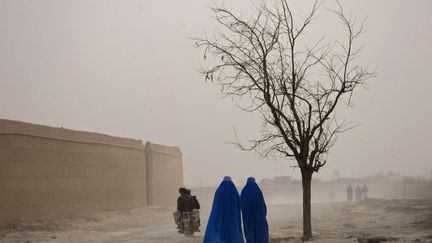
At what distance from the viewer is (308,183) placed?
12.9 m

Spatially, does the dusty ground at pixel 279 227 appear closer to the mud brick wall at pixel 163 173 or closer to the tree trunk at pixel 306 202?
the tree trunk at pixel 306 202

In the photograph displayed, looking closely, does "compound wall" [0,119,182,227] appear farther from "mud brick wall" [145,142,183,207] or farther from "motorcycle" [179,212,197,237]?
"motorcycle" [179,212,197,237]

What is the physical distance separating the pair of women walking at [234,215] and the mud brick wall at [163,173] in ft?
58.1

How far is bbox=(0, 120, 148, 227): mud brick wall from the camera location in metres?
17.3

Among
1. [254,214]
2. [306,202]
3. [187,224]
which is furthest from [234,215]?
[187,224]

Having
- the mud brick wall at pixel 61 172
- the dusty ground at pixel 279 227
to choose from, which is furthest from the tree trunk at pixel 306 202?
the mud brick wall at pixel 61 172

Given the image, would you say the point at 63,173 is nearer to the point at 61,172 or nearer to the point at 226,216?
the point at 61,172

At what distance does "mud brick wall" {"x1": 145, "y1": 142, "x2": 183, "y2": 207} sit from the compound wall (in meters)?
1.15

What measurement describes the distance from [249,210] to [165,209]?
1697 centimetres

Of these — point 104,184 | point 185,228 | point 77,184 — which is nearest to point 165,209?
point 104,184

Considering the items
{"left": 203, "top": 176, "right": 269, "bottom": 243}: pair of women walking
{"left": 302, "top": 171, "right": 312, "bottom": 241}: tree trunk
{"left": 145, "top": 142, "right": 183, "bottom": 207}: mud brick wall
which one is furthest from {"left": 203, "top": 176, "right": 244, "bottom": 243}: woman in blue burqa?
{"left": 145, "top": 142, "right": 183, "bottom": 207}: mud brick wall

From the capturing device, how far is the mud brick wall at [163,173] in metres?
28.4

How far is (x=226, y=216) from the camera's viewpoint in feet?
34.9

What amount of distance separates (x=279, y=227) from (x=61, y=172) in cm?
758
